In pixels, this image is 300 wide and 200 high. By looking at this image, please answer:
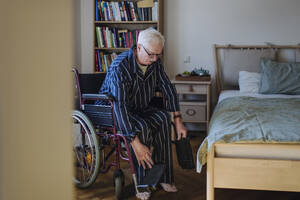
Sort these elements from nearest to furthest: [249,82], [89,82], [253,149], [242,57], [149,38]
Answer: [253,149]
[149,38]
[89,82]
[249,82]
[242,57]

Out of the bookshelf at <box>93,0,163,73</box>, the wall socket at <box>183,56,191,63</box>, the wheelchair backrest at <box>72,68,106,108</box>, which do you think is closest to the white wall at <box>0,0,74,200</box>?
the wheelchair backrest at <box>72,68,106,108</box>

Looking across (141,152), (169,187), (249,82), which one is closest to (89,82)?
(141,152)

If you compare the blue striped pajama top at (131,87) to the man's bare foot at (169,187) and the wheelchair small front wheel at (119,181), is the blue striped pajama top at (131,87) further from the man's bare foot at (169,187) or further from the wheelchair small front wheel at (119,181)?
the man's bare foot at (169,187)

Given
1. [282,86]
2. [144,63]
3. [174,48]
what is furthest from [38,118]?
[174,48]

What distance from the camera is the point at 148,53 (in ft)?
7.42

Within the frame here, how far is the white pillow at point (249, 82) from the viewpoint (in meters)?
3.62

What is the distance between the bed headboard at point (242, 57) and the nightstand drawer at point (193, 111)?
1.47ft

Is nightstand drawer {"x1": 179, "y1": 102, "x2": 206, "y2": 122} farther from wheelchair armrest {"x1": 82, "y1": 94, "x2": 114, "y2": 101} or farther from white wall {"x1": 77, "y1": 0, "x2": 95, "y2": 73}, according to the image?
wheelchair armrest {"x1": 82, "y1": 94, "x2": 114, "y2": 101}

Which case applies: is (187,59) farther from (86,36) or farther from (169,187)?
(169,187)

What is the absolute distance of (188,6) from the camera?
13.4 ft

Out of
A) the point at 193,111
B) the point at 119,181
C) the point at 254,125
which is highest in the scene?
the point at 254,125

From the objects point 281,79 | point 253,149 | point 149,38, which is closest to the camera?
point 253,149

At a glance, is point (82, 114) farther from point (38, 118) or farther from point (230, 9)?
point (230, 9)

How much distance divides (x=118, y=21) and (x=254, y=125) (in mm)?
2341
